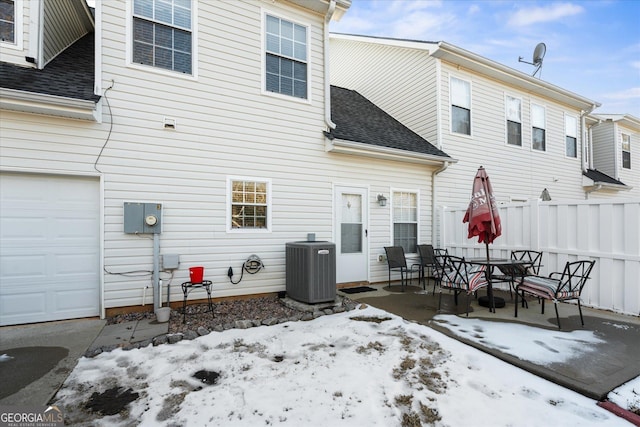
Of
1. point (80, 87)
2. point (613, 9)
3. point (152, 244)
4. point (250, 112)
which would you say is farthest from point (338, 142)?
point (613, 9)

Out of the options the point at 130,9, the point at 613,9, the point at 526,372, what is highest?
the point at 613,9

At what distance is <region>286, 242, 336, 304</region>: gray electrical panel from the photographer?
15.2 ft

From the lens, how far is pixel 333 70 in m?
10.8

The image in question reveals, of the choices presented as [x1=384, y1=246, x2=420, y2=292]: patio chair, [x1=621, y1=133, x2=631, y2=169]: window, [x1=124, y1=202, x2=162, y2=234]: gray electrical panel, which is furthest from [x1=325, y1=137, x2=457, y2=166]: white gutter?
[x1=621, y1=133, x2=631, y2=169]: window

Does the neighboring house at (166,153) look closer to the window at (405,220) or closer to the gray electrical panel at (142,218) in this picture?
the gray electrical panel at (142,218)

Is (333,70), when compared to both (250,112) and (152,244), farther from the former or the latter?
(152,244)

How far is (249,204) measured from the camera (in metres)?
5.27

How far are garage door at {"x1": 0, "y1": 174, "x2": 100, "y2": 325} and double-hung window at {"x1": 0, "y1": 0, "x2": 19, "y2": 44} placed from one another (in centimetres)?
197

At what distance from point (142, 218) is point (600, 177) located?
595 inches

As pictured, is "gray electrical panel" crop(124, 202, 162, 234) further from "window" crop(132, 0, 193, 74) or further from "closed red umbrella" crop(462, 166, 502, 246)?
"closed red umbrella" crop(462, 166, 502, 246)

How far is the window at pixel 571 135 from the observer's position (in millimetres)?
9942

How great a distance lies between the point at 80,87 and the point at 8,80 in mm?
721

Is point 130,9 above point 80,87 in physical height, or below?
above

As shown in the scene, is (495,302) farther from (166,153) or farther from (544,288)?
(166,153)
